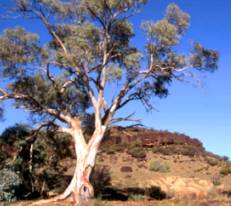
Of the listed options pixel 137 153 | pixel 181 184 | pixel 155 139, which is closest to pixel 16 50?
pixel 181 184

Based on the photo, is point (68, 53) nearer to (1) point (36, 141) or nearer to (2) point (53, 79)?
(2) point (53, 79)

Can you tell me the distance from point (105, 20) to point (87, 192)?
26.2ft

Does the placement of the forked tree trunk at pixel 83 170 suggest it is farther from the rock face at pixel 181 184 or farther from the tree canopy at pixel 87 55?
the rock face at pixel 181 184

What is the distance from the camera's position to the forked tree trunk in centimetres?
1881

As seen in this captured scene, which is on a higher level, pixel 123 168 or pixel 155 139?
pixel 155 139

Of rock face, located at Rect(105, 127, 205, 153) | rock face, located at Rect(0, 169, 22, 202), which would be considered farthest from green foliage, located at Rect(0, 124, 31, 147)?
rock face, located at Rect(105, 127, 205, 153)

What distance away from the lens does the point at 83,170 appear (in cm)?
1914

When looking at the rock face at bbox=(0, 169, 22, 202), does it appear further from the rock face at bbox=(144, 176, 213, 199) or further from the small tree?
the rock face at bbox=(144, 176, 213, 199)

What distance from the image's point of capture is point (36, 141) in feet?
74.5

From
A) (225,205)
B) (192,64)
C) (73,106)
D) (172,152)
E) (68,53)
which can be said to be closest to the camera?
(225,205)

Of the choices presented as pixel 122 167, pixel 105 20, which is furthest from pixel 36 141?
pixel 122 167

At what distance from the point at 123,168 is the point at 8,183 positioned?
27.5m

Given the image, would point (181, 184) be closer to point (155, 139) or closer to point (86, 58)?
point (86, 58)

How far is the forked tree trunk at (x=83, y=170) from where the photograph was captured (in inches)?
741
